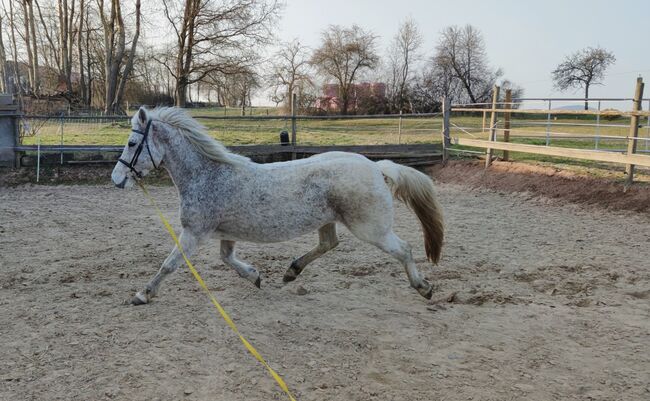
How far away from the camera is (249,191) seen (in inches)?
170

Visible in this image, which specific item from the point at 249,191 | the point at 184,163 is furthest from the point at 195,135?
the point at 249,191

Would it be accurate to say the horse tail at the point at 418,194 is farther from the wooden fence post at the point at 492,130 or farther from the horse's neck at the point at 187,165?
the wooden fence post at the point at 492,130

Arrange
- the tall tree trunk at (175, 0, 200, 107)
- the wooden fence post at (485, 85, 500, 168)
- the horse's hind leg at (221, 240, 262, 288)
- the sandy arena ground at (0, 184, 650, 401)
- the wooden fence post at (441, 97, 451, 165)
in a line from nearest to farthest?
the sandy arena ground at (0, 184, 650, 401) → the horse's hind leg at (221, 240, 262, 288) → the wooden fence post at (485, 85, 500, 168) → the wooden fence post at (441, 97, 451, 165) → the tall tree trunk at (175, 0, 200, 107)

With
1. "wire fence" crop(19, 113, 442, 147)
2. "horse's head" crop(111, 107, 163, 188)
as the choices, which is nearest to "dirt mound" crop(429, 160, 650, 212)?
"wire fence" crop(19, 113, 442, 147)

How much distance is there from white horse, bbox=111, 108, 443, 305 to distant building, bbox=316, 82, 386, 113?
32.0 m

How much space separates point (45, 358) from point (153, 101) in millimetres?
45707

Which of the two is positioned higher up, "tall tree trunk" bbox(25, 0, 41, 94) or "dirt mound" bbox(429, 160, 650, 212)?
"tall tree trunk" bbox(25, 0, 41, 94)

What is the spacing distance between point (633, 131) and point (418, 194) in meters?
7.02

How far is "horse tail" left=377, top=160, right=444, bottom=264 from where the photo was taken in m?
4.66

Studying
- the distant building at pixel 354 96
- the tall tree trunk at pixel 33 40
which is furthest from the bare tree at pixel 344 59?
the tall tree trunk at pixel 33 40

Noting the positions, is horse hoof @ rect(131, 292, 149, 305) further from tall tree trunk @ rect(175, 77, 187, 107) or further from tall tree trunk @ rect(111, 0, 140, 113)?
tall tree trunk @ rect(111, 0, 140, 113)

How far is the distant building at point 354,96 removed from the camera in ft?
119

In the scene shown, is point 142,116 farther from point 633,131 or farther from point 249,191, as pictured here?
point 633,131

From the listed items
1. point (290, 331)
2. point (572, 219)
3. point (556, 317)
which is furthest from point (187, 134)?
point (572, 219)
